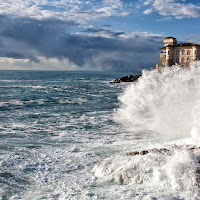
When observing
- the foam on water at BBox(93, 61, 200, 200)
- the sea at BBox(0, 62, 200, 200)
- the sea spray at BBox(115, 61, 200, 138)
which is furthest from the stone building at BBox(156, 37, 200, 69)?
the sea at BBox(0, 62, 200, 200)

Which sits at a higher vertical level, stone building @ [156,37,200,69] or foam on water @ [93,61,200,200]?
stone building @ [156,37,200,69]

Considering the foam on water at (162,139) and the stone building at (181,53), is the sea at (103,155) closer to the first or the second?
the foam on water at (162,139)

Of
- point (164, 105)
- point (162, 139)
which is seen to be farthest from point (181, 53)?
point (162, 139)

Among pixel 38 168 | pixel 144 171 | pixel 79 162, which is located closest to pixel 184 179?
pixel 144 171

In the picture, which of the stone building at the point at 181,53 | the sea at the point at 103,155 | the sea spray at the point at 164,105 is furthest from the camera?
the stone building at the point at 181,53

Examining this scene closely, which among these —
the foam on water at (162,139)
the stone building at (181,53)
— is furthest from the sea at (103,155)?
the stone building at (181,53)

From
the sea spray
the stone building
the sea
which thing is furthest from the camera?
the stone building

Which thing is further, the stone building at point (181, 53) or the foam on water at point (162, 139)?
the stone building at point (181, 53)

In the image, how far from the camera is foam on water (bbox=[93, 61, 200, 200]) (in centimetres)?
694

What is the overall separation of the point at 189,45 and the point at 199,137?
2245 inches

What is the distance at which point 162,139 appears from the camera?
1194 cm

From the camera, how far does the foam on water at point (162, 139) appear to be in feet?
22.8

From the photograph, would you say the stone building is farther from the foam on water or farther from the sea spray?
the foam on water

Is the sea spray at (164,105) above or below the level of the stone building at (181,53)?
below
